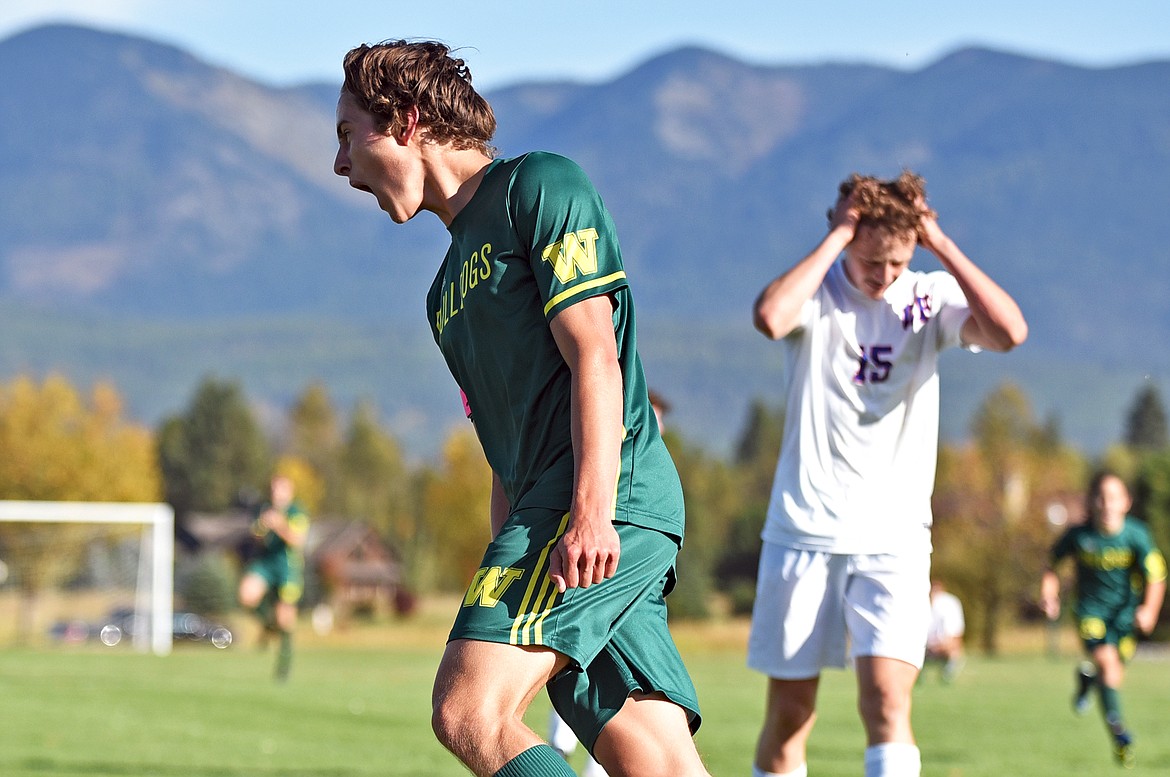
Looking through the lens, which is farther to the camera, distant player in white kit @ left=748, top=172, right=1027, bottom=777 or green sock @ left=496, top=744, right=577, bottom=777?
distant player in white kit @ left=748, top=172, right=1027, bottom=777

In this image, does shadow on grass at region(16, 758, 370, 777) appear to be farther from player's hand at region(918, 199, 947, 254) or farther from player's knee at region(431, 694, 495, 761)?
player's knee at region(431, 694, 495, 761)

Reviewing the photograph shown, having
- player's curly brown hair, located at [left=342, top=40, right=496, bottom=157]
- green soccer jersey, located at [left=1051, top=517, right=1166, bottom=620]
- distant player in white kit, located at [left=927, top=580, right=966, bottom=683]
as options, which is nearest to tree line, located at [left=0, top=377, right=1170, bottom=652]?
distant player in white kit, located at [left=927, top=580, right=966, bottom=683]

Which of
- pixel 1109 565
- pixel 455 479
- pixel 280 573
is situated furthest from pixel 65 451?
pixel 1109 565

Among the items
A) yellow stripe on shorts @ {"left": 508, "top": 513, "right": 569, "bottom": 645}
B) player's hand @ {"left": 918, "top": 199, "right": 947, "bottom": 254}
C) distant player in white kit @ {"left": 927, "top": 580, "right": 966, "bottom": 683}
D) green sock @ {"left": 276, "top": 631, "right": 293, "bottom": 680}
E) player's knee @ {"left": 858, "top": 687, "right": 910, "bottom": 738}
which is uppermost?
player's hand @ {"left": 918, "top": 199, "right": 947, "bottom": 254}

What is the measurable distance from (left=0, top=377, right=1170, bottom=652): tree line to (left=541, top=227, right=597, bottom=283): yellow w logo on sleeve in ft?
155

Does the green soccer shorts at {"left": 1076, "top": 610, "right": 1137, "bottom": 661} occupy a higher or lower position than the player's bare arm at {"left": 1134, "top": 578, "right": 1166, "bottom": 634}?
lower

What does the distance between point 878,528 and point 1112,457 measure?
111 m

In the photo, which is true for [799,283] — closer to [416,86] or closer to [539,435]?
[539,435]

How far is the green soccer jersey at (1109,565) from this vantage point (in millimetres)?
12750

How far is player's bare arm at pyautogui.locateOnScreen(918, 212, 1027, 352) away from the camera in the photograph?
5984 mm

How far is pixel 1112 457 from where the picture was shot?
111 metres

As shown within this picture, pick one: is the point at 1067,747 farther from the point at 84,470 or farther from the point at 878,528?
the point at 84,470

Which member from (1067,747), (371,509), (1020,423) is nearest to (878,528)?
(1067,747)

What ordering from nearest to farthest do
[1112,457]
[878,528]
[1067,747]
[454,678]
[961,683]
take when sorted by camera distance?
1. [454,678]
2. [878,528]
3. [1067,747]
4. [961,683]
5. [1112,457]
